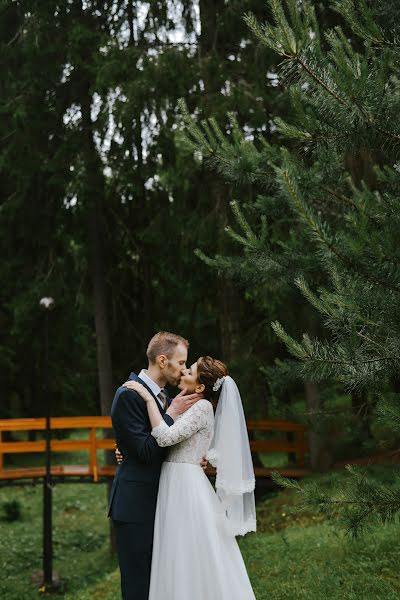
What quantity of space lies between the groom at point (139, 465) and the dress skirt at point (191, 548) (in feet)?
0.24

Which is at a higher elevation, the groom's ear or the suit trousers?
the groom's ear

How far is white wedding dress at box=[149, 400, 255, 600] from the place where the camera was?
4656mm

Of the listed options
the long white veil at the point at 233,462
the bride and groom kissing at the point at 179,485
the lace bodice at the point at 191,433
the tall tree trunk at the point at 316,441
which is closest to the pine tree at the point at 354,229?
the long white veil at the point at 233,462

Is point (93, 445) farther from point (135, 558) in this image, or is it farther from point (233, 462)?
point (233, 462)

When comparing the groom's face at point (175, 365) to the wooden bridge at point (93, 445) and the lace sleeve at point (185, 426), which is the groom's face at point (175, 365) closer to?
the lace sleeve at point (185, 426)

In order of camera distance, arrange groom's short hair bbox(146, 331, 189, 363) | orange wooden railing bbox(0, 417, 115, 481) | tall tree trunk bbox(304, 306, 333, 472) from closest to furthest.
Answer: groom's short hair bbox(146, 331, 189, 363), tall tree trunk bbox(304, 306, 333, 472), orange wooden railing bbox(0, 417, 115, 481)

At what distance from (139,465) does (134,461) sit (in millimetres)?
42

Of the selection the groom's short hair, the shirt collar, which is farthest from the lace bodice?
the groom's short hair

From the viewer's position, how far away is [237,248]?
448 inches

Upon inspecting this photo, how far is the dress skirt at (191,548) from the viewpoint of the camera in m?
4.65

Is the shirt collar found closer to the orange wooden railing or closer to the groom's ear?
the groom's ear

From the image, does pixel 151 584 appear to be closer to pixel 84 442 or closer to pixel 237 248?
pixel 237 248

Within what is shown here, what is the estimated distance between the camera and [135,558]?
4793 mm

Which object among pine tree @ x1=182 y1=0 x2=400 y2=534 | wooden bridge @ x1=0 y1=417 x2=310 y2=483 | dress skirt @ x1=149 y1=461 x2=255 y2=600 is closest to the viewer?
pine tree @ x1=182 y1=0 x2=400 y2=534
